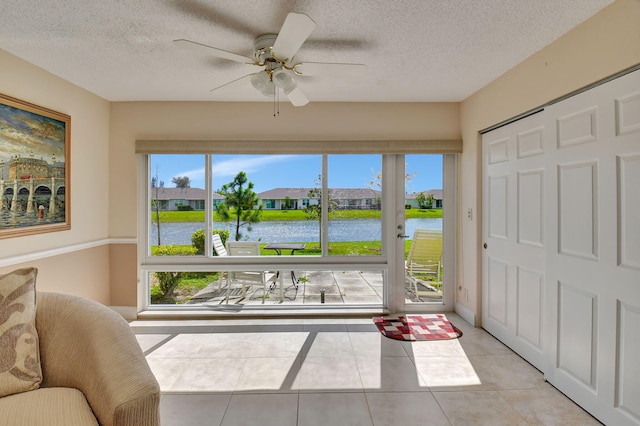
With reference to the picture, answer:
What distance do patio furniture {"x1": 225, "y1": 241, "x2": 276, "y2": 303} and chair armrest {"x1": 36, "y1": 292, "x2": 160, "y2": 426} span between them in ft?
6.93

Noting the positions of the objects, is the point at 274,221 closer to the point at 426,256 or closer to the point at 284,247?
the point at 284,247

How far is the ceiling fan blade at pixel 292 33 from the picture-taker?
5.16 feet

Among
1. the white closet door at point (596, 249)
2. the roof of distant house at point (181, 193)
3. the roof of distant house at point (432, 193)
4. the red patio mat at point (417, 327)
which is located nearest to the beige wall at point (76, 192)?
the roof of distant house at point (181, 193)

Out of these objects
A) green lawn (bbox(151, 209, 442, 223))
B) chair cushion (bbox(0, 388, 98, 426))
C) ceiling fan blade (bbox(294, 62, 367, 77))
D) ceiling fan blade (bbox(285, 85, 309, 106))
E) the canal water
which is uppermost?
ceiling fan blade (bbox(294, 62, 367, 77))

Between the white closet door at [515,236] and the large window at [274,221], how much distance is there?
2.40 ft

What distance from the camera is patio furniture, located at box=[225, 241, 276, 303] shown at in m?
3.77

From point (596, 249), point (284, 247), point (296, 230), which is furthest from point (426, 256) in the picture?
point (596, 249)

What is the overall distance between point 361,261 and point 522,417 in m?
2.08

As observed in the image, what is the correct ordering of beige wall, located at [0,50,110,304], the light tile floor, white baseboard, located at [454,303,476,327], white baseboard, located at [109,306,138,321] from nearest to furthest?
the light tile floor
beige wall, located at [0,50,110,304]
white baseboard, located at [454,303,476,327]
white baseboard, located at [109,306,138,321]

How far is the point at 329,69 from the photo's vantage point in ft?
7.18

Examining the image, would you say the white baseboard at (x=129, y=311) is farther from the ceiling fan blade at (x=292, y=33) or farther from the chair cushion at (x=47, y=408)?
the ceiling fan blade at (x=292, y=33)

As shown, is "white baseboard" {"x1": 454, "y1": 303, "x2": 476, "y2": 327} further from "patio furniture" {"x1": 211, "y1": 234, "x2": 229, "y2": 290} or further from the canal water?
"patio furniture" {"x1": 211, "y1": 234, "x2": 229, "y2": 290}

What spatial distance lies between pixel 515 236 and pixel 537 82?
1.26 metres

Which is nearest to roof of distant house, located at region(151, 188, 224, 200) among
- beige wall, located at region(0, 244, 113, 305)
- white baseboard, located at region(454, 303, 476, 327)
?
beige wall, located at region(0, 244, 113, 305)
